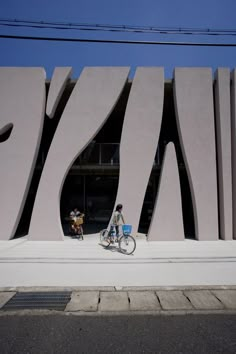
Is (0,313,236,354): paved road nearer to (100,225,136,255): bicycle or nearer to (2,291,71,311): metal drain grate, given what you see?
(2,291,71,311): metal drain grate

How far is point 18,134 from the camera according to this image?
35.6 feet

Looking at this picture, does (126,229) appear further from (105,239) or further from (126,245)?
(105,239)

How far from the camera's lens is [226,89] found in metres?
10.9

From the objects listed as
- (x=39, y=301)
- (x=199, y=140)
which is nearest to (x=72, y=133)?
(x=199, y=140)

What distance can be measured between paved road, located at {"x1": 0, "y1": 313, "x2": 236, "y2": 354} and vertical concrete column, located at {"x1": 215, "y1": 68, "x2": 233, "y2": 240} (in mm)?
7320

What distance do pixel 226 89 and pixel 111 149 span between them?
6.27 m

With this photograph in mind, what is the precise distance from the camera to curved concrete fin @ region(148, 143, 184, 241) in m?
10.3

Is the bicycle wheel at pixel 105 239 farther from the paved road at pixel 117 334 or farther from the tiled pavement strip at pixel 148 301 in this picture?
the paved road at pixel 117 334

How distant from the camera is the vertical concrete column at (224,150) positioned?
10.5 m

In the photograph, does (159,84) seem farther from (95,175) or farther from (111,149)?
(95,175)

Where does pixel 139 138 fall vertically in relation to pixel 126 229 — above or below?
above

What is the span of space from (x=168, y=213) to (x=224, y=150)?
3.89 meters

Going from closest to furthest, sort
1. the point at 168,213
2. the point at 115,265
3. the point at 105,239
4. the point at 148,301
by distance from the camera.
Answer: the point at 148,301
the point at 115,265
the point at 105,239
the point at 168,213

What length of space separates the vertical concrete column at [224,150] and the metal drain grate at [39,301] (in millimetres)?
8239
